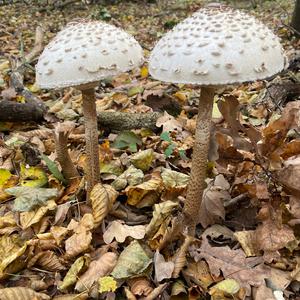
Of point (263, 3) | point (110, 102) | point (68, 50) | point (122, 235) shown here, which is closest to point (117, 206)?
point (122, 235)

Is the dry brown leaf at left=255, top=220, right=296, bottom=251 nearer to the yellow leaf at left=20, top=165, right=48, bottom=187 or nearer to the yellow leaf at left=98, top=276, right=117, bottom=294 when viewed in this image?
the yellow leaf at left=98, top=276, right=117, bottom=294

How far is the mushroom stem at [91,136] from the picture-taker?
8.06 feet

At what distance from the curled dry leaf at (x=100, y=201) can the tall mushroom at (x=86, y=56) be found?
703mm

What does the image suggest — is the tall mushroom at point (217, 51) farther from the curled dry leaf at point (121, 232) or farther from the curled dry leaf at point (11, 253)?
the curled dry leaf at point (11, 253)

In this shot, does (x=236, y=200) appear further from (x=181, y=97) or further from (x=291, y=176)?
(x=181, y=97)

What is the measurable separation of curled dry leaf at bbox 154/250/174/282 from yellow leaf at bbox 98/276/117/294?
9.5 inches

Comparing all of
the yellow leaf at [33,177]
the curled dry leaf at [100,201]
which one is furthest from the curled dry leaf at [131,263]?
the yellow leaf at [33,177]

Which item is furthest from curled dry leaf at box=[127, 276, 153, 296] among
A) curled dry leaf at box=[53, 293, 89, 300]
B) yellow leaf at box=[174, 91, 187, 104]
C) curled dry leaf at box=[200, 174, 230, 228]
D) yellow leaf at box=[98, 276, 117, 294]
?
yellow leaf at box=[174, 91, 187, 104]

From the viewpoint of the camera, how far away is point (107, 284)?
2.17 meters

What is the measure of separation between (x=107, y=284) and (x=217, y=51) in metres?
1.26

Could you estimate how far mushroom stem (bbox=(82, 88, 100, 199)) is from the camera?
2457 mm

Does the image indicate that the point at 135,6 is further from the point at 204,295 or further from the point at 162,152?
the point at 204,295

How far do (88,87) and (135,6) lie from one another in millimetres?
11294

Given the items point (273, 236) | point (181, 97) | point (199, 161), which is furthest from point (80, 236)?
point (181, 97)
